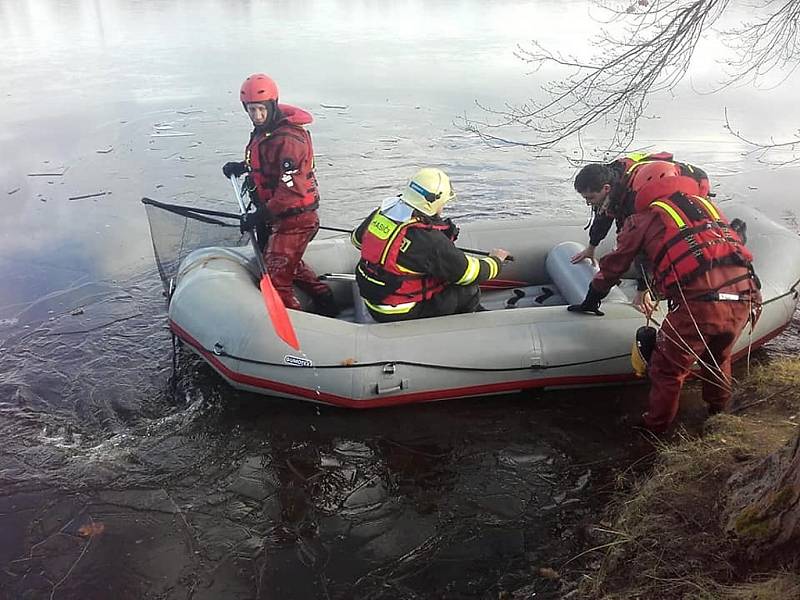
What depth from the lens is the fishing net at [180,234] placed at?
4609 mm

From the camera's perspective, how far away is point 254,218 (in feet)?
14.8

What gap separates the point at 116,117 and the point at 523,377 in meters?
8.62

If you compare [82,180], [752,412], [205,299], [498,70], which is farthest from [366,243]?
[498,70]

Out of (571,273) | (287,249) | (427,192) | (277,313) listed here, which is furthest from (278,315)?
(571,273)

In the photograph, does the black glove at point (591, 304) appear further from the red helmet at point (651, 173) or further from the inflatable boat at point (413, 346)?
the red helmet at point (651, 173)

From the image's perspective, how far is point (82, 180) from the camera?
26.1 ft

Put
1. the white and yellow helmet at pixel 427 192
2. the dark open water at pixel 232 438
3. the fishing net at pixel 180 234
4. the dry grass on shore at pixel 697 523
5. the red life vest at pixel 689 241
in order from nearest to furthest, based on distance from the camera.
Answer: the dry grass on shore at pixel 697 523
the dark open water at pixel 232 438
the red life vest at pixel 689 241
the white and yellow helmet at pixel 427 192
the fishing net at pixel 180 234

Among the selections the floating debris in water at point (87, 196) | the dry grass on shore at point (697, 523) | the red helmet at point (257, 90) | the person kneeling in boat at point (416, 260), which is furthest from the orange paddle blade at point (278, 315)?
the floating debris in water at point (87, 196)

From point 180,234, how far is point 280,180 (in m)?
0.85

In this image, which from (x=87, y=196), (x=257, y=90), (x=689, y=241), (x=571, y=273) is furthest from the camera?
(x=87, y=196)

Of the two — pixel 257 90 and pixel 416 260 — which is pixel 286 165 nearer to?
→ pixel 257 90

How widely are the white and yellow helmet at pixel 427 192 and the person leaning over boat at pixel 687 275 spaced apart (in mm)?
948

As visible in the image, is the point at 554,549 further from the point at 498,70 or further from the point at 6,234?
the point at 498,70

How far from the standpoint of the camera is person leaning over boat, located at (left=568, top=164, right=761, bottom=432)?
129 inches
